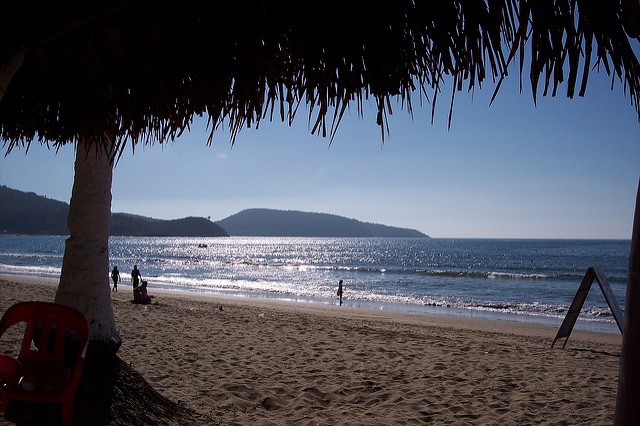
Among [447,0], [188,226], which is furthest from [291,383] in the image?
[188,226]

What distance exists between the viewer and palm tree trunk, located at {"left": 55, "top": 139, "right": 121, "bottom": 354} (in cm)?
367

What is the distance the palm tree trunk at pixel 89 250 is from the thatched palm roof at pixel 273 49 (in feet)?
3.45

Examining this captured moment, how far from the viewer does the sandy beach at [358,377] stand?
4.26 metres

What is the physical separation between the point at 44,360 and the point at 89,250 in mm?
1035

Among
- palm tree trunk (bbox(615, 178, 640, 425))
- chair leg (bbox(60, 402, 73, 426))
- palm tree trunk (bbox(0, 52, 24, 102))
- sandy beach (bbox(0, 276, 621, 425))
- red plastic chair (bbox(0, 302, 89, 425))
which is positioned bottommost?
sandy beach (bbox(0, 276, 621, 425))

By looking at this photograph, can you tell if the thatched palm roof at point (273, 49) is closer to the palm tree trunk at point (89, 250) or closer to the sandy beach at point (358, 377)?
the palm tree trunk at point (89, 250)

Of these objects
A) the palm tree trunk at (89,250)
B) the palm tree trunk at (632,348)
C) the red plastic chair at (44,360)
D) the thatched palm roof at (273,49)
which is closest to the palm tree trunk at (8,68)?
the thatched palm roof at (273,49)

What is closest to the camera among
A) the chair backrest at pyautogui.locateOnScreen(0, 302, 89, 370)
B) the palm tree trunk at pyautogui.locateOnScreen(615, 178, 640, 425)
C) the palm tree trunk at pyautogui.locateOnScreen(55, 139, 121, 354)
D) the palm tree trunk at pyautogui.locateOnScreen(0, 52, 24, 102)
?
the palm tree trunk at pyautogui.locateOnScreen(615, 178, 640, 425)

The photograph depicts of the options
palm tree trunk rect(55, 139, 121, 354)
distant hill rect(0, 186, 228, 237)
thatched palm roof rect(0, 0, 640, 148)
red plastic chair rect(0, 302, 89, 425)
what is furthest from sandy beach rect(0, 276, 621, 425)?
distant hill rect(0, 186, 228, 237)

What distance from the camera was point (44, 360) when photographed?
2.89m

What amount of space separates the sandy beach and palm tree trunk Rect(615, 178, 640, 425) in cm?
299

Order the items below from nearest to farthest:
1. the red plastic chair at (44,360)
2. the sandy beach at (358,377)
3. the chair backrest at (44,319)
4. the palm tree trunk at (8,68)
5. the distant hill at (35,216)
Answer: the palm tree trunk at (8,68), the red plastic chair at (44,360), the chair backrest at (44,319), the sandy beach at (358,377), the distant hill at (35,216)

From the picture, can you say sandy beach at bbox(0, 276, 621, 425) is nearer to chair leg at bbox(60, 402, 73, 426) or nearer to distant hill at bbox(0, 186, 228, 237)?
chair leg at bbox(60, 402, 73, 426)

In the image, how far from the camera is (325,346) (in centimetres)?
717
